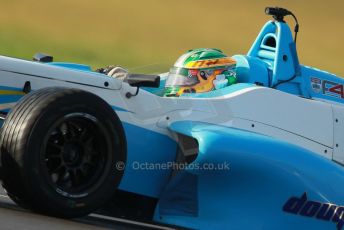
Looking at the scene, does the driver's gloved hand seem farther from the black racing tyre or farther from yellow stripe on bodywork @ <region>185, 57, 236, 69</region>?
the black racing tyre

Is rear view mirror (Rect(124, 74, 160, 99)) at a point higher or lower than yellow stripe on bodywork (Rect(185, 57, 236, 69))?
lower

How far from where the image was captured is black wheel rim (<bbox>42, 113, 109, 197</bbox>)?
556cm

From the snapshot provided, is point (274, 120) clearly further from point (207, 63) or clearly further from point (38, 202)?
point (38, 202)

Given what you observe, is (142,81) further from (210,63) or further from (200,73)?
(210,63)

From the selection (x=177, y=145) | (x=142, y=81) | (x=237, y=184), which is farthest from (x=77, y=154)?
(x=237, y=184)

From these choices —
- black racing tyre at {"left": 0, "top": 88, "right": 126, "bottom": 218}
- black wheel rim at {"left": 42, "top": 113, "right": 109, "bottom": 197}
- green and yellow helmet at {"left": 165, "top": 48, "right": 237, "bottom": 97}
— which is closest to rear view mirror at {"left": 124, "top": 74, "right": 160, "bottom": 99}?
black racing tyre at {"left": 0, "top": 88, "right": 126, "bottom": 218}

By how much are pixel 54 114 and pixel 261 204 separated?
2.07 meters

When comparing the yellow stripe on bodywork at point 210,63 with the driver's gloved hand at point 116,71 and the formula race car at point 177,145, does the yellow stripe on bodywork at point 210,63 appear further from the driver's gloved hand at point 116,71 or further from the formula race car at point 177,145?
the driver's gloved hand at point 116,71

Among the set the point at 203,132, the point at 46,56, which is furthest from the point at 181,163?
the point at 46,56

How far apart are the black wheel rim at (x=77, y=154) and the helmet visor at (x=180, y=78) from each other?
197 centimetres

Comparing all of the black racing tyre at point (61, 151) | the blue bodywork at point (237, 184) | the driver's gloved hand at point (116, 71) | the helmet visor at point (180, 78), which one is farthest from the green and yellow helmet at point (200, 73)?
the black racing tyre at point (61, 151)

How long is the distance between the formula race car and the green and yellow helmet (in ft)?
0.04

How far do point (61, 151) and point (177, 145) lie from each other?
133 cm

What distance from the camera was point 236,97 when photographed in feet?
23.1
